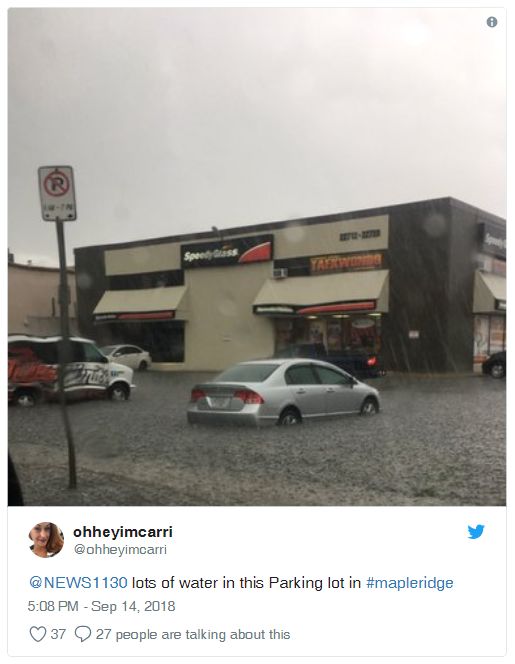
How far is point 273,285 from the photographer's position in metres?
4.82

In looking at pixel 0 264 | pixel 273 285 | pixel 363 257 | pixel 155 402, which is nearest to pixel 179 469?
pixel 155 402

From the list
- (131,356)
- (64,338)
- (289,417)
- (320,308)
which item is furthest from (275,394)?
(64,338)

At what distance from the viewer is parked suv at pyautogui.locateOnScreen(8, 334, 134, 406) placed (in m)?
3.27

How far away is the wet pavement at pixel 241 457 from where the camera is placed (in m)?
3.59

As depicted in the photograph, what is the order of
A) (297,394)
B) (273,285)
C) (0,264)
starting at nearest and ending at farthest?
(0,264), (273,285), (297,394)

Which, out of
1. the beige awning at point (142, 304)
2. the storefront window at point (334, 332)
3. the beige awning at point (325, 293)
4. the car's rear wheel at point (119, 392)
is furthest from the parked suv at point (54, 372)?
the storefront window at point (334, 332)

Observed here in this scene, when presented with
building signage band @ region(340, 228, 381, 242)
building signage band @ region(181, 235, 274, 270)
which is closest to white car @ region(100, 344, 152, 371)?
building signage band @ region(181, 235, 274, 270)
